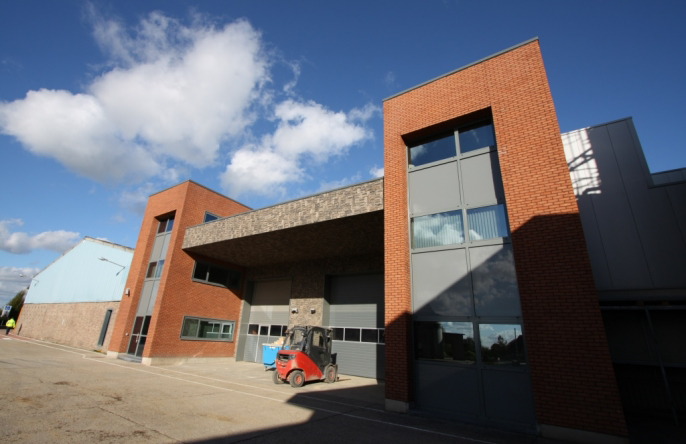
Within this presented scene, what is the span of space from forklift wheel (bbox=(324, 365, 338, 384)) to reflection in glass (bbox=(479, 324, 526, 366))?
6.84 meters

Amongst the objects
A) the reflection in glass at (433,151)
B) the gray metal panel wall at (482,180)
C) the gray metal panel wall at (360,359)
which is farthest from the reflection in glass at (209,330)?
the gray metal panel wall at (482,180)

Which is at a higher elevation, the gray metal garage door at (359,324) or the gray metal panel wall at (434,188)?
the gray metal panel wall at (434,188)

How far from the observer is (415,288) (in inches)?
360

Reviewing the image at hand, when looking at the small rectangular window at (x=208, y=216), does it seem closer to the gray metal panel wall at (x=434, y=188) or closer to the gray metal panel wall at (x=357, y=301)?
the gray metal panel wall at (x=357, y=301)

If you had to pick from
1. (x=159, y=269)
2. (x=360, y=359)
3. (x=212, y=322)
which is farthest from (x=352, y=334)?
(x=159, y=269)

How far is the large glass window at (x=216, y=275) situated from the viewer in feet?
60.8

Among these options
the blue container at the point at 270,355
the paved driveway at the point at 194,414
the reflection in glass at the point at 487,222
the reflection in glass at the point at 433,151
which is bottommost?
the paved driveway at the point at 194,414

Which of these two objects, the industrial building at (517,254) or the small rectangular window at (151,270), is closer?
the industrial building at (517,254)

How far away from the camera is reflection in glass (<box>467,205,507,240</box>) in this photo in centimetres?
834

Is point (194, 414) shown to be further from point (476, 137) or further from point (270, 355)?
point (476, 137)

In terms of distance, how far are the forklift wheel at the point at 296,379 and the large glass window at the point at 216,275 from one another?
9.99m

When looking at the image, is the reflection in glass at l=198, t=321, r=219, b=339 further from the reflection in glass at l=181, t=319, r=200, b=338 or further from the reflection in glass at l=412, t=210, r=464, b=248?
the reflection in glass at l=412, t=210, r=464, b=248

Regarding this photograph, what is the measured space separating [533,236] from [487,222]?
121cm

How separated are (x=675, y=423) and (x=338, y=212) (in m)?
10.9
